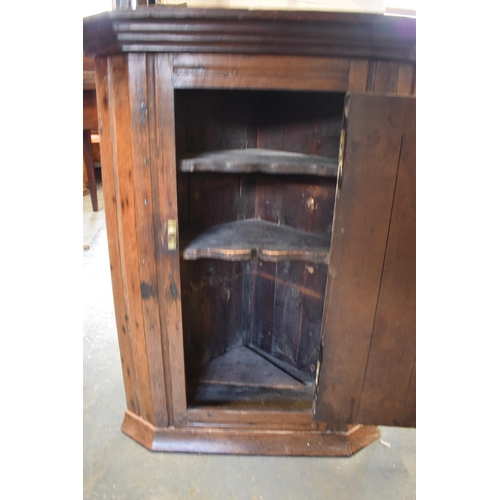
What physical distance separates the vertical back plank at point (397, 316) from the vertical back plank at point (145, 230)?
0.61 m

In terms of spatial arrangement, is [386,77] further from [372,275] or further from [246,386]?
[246,386]

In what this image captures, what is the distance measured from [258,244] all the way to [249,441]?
656 mm

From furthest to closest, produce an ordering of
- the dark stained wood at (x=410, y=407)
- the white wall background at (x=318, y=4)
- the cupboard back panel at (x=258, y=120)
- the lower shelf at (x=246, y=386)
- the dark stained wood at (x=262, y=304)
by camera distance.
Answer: the white wall background at (x=318, y=4)
the dark stained wood at (x=262, y=304)
the lower shelf at (x=246, y=386)
the cupboard back panel at (x=258, y=120)
the dark stained wood at (x=410, y=407)

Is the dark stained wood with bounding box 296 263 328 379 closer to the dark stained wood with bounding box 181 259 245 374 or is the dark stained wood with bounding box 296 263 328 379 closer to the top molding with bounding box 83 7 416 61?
the dark stained wood with bounding box 181 259 245 374

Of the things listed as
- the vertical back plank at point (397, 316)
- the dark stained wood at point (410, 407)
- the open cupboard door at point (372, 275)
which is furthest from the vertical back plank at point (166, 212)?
the dark stained wood at point (410, 407)

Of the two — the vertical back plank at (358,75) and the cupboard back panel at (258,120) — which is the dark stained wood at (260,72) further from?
the cupboard back panel at (258,120)

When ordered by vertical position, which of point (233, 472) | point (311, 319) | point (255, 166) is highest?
point (255, 166)

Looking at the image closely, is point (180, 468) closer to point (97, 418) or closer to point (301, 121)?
point (97, 418)

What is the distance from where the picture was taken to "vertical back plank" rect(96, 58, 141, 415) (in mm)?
948

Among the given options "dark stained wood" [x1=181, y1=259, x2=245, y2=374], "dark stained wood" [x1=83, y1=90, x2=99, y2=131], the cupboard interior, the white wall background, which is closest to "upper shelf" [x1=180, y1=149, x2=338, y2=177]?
the cupboard interior

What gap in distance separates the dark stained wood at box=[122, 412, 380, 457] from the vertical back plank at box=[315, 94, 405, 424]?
0.20 metres

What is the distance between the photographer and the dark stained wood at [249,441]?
1.18 metres

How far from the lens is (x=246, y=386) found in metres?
1.35

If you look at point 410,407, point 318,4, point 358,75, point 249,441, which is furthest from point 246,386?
point 318,4
